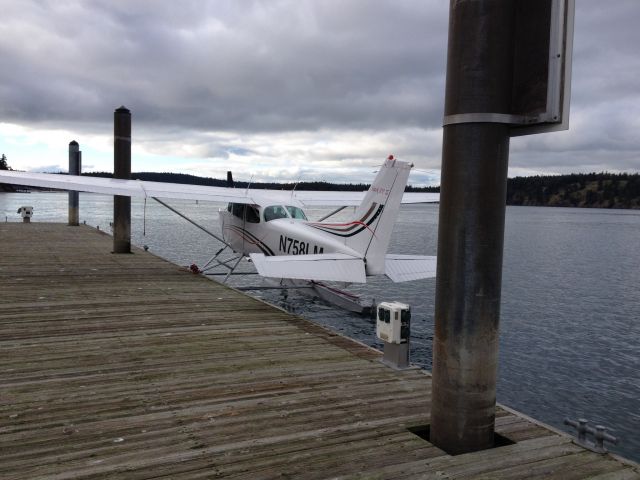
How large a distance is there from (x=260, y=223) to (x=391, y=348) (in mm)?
8308

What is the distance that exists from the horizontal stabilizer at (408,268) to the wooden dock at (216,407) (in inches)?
128

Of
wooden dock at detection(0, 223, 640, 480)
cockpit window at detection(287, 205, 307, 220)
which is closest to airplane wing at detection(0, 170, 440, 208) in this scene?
cockpit window at detection(287, 205, 307, 220)

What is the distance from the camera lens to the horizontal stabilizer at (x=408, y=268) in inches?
430

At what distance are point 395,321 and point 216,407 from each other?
227 centimetres

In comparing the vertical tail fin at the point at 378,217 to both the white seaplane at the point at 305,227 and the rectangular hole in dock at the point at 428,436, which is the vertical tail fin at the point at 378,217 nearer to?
the white seaplane at the point at 305,227

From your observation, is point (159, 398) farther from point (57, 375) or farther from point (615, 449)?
point (615, 449)

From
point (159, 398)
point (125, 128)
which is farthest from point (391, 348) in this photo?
point (125, 128)

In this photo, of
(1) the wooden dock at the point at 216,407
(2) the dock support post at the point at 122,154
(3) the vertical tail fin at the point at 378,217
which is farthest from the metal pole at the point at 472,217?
(2) the dock support post at the point at 122,154

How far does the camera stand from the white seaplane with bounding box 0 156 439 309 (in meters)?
10.0

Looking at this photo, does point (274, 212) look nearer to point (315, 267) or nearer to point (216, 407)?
point (315, 267)

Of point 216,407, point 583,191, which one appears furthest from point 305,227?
point 583,191

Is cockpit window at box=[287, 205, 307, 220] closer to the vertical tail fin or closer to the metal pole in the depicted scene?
the vertical tail fin

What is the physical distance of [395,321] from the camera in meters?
5.89

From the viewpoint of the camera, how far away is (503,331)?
14445 mm
